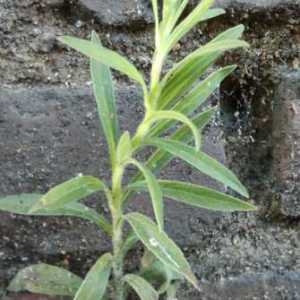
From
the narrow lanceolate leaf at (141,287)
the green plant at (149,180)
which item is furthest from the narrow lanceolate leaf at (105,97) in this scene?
the narrow lanceolate leaf at (141,287)

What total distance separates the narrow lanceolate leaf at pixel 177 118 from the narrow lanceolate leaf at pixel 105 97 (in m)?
0.05

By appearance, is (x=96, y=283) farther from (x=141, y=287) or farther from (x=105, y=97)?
(x=105, y=97)

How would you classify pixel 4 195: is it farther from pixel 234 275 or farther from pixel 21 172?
pixel 234 275

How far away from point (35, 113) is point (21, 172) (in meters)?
0.05

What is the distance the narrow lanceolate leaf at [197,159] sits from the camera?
62cm

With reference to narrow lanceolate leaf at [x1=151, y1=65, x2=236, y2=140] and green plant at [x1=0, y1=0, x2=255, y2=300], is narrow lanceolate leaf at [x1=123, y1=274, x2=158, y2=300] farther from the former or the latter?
narrow lanceolate leaf at [x1=151, y1=65, x2=236, y2=140]

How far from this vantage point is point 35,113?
71 centimetres

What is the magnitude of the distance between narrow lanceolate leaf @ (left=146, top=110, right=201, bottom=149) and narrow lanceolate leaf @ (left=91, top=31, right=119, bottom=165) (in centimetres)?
5

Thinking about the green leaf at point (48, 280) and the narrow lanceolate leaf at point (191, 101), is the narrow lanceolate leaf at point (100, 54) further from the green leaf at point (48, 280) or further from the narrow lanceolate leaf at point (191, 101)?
the green leaf at point (48, 280)

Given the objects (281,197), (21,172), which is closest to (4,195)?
(21,172)

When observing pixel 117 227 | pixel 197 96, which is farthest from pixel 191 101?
pixel 117 227

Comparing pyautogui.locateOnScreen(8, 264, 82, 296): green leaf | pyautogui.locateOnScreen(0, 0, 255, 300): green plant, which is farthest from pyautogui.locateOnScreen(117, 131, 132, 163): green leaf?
pyautogui.locateOnScreen(8, 264, 82, 296): green leaf

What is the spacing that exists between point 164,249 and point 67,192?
78 millimetres

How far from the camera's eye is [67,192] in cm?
61
